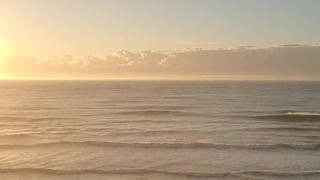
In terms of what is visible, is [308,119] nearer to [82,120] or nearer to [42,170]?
[82,120]

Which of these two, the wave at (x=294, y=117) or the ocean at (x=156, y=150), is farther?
the wave at (x=294, y=117)

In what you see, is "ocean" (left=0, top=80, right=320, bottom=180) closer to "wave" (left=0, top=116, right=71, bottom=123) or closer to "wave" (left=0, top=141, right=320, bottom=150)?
"wave" (left=0, top=141, right=320, bottom=150)

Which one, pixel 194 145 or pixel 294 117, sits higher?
pixel 194 145

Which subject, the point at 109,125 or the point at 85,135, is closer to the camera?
the point at 85,135

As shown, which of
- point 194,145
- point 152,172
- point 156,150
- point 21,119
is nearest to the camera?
point 152,172

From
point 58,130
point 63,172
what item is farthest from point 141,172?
point 58,130

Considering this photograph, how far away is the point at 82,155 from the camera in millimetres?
18062

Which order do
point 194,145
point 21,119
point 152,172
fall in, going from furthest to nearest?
point 21,119
point 194,145
point 152,172

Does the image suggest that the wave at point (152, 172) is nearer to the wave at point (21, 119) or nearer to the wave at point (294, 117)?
the wave at point (21, 119)

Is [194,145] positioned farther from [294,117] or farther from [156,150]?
[294,117]

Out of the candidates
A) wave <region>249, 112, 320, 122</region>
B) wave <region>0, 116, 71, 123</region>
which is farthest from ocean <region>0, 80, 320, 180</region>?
wave <region>249, 112, 320, 122</region>

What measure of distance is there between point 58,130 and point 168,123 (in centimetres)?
927

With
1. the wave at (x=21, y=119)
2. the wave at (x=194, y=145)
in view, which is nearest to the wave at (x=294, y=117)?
the wave at (x=194, y=145)

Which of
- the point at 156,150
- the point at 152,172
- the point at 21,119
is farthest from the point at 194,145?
the point at 21,119
